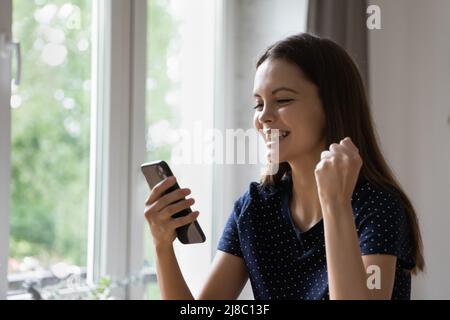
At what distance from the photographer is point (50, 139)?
1419 mm

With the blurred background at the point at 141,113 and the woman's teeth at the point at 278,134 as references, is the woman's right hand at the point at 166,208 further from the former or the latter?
the blurred background at the point at 141,113

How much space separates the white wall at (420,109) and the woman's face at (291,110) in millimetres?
619

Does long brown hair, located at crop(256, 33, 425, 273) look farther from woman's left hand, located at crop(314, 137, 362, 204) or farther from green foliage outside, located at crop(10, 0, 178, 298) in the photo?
green foliage outside, located at crop(10, 0, 178, 298)

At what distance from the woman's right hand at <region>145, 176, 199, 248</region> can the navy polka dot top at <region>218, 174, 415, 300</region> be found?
6.2 inches

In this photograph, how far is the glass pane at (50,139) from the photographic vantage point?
4.36 ft

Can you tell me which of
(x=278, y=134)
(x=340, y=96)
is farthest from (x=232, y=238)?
(x=340, y=96)

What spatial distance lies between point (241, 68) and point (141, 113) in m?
0.37

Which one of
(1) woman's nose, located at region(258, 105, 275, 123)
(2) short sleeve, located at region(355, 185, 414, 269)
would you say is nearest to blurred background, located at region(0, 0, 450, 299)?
(1) woman's nose, located at region(258, 105, 275, 123)

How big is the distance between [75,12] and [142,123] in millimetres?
308

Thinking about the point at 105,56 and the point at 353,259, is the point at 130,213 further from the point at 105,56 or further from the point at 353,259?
the point at 353,259

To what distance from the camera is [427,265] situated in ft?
5.27

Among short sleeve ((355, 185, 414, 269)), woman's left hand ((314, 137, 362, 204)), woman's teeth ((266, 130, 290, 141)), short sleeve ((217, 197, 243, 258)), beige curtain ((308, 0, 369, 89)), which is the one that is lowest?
short sleeve ((217, 197, 243, 258))

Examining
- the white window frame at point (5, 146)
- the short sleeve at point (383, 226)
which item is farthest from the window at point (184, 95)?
the short sleeve at point (383, 226)

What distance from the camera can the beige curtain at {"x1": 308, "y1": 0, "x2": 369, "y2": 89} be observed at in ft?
5.35
